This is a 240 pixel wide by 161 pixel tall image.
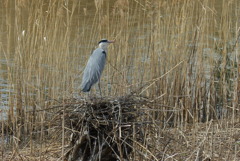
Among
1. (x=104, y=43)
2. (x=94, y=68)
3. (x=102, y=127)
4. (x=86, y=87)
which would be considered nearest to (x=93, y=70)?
(x=94, y=68)

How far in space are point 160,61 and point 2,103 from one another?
1.79m

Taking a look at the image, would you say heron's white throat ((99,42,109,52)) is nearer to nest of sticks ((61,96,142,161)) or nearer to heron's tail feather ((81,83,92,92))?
heron's tail feather ((81,83,92,92))

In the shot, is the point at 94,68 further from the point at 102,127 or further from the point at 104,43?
the point at 102,127

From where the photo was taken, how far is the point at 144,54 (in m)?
5.64

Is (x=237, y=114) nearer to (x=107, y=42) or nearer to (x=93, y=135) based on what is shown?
(x=107, y=42)

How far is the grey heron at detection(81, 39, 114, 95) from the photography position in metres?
4.73

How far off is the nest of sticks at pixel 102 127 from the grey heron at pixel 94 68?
101 centimetres

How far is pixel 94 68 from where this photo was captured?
16.0ft

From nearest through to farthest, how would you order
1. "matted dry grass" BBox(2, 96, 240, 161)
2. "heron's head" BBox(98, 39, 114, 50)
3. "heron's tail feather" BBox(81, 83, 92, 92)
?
"matted dry grass" BBox(2, 96, 240, 161) < "heron's tail feather" BBox(81, 83, 92, 92) < "heron's head" BBox(98, 39, 114, 50)

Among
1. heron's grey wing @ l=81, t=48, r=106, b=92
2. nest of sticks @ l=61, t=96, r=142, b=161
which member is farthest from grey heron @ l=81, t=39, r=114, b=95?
nest of sticks @ l=61, t=96, r=142, b=161

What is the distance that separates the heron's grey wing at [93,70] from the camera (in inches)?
186

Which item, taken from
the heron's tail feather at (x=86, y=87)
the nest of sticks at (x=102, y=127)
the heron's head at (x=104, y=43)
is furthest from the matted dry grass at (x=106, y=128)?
the heron's head at (x=104, y=43)

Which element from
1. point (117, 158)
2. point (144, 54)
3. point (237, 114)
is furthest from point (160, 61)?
point (117, 158)

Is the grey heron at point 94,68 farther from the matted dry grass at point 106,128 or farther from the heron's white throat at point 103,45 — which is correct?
the matted dry grass at point 106,128
